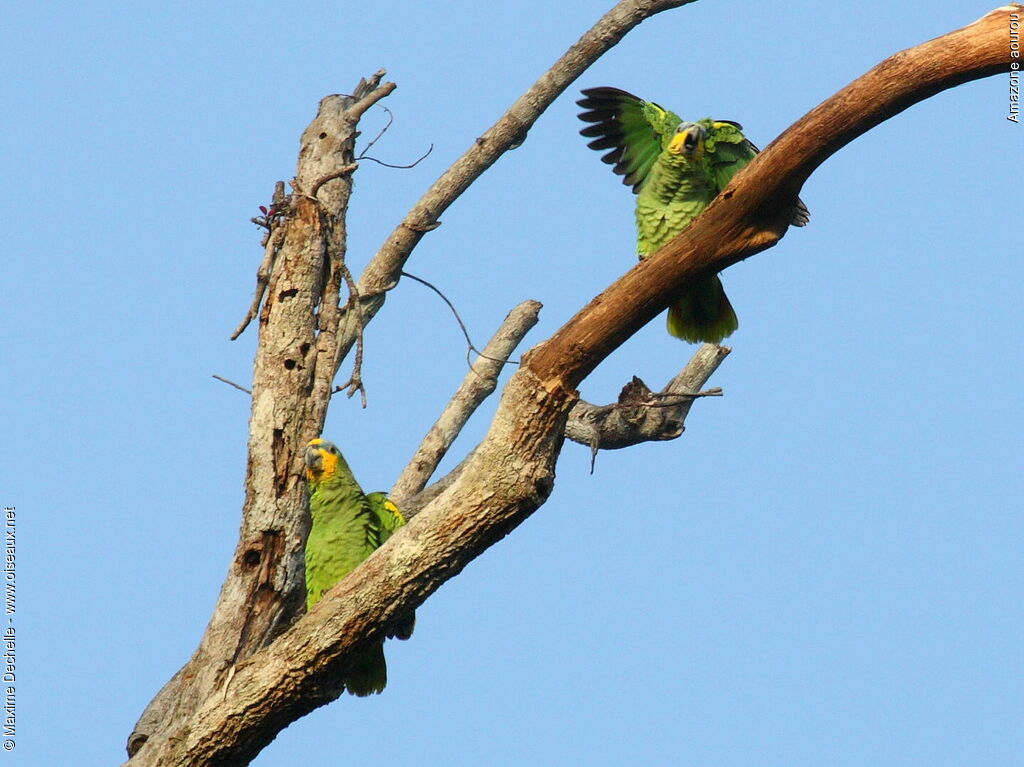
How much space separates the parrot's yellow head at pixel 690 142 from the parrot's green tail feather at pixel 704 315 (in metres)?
0.68

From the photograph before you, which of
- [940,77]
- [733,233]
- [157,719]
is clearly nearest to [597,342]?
[733,233]

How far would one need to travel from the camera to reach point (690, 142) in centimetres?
571

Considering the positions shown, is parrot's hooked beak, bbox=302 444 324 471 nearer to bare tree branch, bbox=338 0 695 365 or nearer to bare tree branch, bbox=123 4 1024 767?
bare tree branch, bbox=123 4 1024 767

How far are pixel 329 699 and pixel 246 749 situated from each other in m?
0.40

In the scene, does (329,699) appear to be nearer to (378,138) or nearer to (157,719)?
(157,719)

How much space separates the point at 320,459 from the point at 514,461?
130 centimetres

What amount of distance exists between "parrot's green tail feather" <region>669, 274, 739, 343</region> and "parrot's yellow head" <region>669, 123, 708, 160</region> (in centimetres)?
68

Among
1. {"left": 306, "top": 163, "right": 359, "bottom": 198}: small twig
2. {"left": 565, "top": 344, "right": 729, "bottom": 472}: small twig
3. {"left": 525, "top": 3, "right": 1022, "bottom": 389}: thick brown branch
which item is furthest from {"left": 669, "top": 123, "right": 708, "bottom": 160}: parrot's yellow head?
{"left": 565, "top": 344, "right": 729, "bottom": 472}: small twig

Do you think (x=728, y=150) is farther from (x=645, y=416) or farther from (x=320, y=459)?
(x=320, y=459)

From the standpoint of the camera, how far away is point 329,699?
14.4ft

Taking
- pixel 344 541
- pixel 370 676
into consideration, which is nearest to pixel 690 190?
pixel 344 541

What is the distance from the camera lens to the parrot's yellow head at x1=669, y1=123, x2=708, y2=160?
5711 millimetres

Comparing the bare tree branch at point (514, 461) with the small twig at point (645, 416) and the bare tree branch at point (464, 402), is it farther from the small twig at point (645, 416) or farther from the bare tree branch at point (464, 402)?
the small twig at point (645, 416)

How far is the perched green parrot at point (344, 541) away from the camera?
5.34 meters
